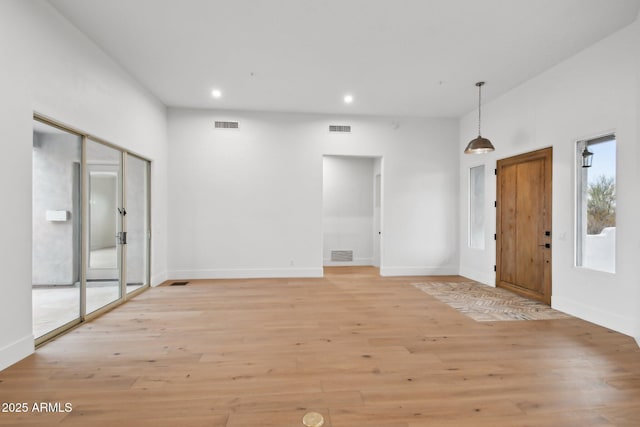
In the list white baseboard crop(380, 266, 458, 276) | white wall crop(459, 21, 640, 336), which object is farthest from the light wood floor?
white baseboard crop(380, 266, 458, 276)

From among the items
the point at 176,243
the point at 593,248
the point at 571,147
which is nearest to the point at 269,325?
the point at 176,243

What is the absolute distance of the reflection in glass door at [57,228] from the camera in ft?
10.6

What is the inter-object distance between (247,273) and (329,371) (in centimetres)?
401

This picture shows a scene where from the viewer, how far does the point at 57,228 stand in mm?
3492

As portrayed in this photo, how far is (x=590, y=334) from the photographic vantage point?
3314mm

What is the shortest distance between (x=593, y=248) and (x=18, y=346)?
6392mm

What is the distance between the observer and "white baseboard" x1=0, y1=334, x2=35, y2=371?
2.48 metres

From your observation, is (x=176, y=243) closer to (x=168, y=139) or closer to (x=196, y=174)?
(x=196, y=174)

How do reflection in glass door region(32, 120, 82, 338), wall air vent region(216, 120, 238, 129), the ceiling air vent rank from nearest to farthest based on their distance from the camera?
reflection in glass door region(32, 120, 82, 338)
wall air vent region(216, 120, 238, 129)
the ceiling air vent

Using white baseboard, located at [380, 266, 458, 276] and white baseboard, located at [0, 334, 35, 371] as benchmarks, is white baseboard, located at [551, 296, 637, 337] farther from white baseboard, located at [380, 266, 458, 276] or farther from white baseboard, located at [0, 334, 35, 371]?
white baseboard, located at [0, 334, 35, 371]

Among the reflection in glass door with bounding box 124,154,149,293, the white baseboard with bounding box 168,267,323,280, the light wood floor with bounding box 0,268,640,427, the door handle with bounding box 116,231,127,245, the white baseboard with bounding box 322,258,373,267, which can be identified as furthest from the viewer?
the white baseboard with bounding box 322,258,373,267

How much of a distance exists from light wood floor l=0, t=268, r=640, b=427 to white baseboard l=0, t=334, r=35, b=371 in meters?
0.07

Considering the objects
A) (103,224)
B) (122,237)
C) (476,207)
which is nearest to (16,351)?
(103,224)

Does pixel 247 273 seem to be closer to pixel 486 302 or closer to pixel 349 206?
pixel 349 206
